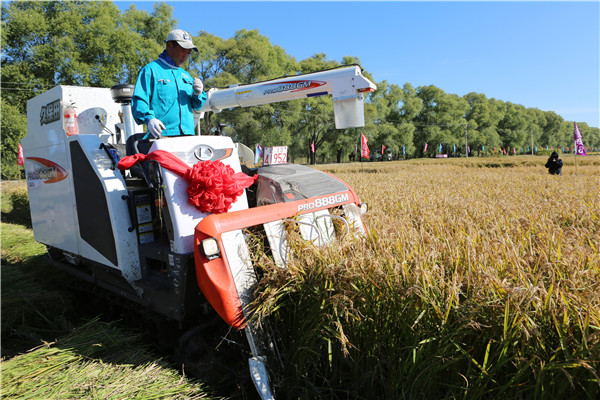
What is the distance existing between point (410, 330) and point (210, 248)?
51.6 inches

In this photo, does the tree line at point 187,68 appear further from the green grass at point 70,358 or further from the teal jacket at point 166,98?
the green grass at point 70,358

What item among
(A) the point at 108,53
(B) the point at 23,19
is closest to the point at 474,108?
(A) the point at 108,53

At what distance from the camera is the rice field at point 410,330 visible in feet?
5.81

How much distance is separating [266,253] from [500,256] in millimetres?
1617

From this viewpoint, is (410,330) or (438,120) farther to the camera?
(438,120)

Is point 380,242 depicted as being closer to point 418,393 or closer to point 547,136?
point 418,393

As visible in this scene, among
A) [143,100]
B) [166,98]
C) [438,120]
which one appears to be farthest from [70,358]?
[438,120]

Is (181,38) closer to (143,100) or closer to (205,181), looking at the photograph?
(143,100)

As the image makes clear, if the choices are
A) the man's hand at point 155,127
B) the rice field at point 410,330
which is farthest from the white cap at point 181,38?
the rice field at point 410,330

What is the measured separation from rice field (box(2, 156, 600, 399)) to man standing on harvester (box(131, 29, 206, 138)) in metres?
1.73

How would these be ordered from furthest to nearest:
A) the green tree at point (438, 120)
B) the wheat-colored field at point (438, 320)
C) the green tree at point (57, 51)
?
1. the green tree at point (438, 120)
2. the green tree at point (57, 51)
3. the wheat-colored field at point (438, 320)

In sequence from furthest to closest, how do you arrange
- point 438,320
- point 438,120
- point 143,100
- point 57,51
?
point 438,120 < point 57,51 < point 143,100 < point 438,320

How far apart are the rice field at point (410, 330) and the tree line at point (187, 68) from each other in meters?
2.11

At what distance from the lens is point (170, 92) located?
3467 mm
